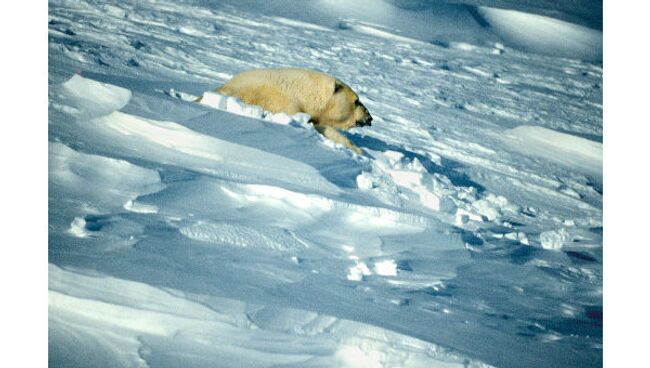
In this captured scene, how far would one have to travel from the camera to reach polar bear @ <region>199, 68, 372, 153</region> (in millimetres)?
3283

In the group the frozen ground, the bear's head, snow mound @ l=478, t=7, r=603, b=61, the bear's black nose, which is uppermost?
snow mound @ l=478, t=7, r=603, b=61

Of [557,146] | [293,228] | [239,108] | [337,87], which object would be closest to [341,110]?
[337,87]

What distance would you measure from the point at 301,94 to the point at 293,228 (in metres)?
1.18

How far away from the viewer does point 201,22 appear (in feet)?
17.1

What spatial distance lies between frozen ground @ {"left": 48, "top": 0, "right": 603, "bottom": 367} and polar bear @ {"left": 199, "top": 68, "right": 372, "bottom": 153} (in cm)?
21

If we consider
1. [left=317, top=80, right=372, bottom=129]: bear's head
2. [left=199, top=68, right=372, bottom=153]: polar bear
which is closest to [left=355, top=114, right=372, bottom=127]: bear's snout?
[left=317, top=80, right=372, bottom=129]: bear's head

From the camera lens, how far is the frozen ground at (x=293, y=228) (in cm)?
181

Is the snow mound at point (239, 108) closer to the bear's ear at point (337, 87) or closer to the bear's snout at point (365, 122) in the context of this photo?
the bear's ear at point (337, 87)

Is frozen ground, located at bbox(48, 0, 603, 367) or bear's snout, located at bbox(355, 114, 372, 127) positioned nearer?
frozen ground, located at bbox(48, 0, 603, 367)

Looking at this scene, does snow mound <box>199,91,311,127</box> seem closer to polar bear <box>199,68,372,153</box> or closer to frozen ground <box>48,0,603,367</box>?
frozen ground <box>48,0,603,367</box>

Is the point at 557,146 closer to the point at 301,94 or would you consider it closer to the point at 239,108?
the point at 301,94

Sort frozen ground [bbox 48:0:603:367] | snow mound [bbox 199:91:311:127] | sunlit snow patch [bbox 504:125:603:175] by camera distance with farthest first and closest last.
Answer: sunlit snow patch [bbox 504:125:603:175], snow mound [bbox 199:91:311:127], frozen ground [bbox 48:0:603:367]
